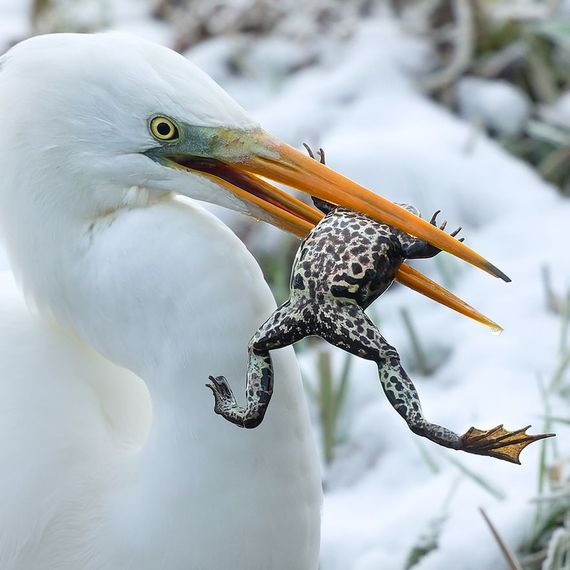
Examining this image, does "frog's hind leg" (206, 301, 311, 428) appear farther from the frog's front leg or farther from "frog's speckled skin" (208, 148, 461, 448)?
the frog's front leg

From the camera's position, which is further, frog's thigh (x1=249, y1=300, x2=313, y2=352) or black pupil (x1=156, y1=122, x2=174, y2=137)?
black pupil (x1=156, y1=122, x2=174, y2=137)

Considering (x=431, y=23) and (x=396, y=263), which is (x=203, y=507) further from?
(x=431, y=23)

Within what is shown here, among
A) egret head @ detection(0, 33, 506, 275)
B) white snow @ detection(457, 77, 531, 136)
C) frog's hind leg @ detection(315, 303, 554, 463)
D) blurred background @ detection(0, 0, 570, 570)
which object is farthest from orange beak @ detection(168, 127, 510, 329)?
white snow @ detection(457, 77, 531, 136)

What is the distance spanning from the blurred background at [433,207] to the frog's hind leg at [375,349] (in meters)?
0.69

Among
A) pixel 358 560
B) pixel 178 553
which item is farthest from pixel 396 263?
pixel 358 560

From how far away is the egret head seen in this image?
50.8 inches

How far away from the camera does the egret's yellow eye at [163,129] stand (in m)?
1.29

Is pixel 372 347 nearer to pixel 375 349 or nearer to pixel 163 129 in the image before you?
pixel 375 349

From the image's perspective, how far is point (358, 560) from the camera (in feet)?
6.63

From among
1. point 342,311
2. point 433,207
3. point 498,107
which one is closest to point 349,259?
point 342,311

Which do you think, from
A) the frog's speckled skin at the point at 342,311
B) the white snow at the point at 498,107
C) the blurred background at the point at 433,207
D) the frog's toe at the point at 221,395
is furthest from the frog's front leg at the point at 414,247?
the white snow at the point at 498,107

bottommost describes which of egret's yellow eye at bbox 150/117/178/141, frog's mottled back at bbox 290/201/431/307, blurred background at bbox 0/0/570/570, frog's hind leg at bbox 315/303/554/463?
frog's hind leg at bbox 315/303/554/463

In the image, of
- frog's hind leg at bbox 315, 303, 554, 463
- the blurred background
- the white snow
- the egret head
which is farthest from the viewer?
the white snow

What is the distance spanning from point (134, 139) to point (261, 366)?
0.31m
